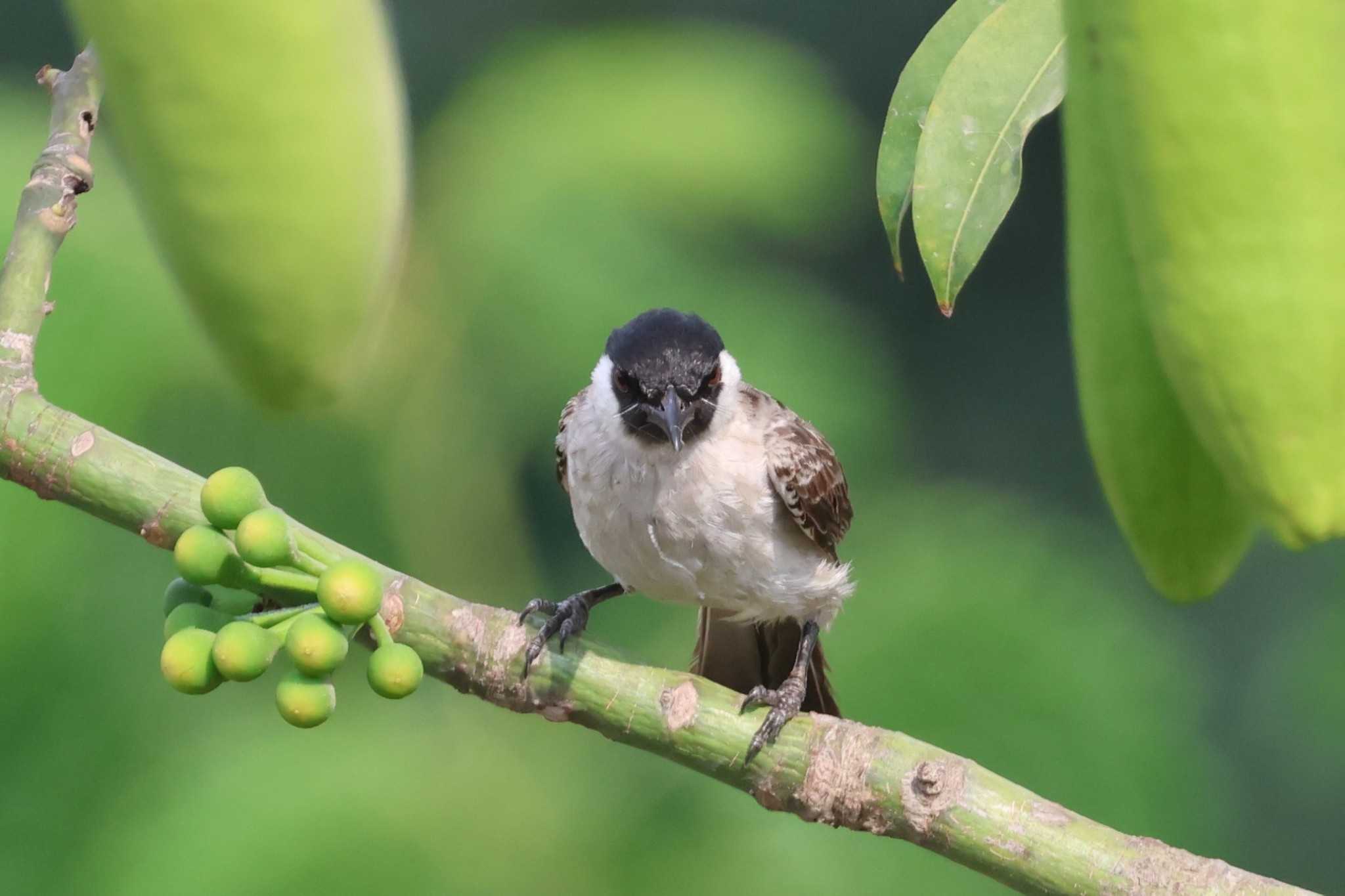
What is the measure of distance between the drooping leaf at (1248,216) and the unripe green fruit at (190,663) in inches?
30.4

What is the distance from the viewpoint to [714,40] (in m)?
2.72

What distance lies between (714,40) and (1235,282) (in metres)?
2.51

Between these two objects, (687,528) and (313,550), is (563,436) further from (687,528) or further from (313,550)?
(313,550)

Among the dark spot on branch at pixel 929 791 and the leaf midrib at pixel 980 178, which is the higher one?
the leaf midrib at pixel 980 178

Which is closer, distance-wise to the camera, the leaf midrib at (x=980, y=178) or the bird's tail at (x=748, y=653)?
the leaf midrib at (x=980, y=178)

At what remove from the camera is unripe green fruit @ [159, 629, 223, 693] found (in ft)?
3.12

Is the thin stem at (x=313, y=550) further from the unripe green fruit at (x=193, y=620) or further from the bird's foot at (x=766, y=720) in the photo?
the bird's foot at (x=766, y=720)

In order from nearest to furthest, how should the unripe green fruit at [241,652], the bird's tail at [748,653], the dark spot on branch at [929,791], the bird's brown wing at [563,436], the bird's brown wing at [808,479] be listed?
the unripe green fruit at [241,652], the dark spot on branch at [929,791], the bird's brown wing at [808,479], the bird's brown wing at [563,436], the bird's tail at [748,653]

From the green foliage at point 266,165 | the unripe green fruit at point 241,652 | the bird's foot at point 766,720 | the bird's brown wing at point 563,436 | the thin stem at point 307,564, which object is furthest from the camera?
the bird's brown wing at point 563,436

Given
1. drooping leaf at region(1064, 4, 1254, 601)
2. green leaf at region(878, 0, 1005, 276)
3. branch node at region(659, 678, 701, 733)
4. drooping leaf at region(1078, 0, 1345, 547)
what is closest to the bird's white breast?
branch node at region(659, 678, 701, 733)

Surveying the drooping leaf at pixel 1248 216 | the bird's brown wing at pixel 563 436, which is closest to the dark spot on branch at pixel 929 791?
the drooping leaf at pixel 1248 216

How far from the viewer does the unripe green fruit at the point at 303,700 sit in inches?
38.0

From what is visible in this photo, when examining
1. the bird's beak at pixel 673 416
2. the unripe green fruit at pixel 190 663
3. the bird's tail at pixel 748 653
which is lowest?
the unripe green fruit at pixel 190 663

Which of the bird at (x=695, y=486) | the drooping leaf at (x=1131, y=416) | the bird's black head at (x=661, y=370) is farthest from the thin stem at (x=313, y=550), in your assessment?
the bird's black head at (x=661, y=370)
